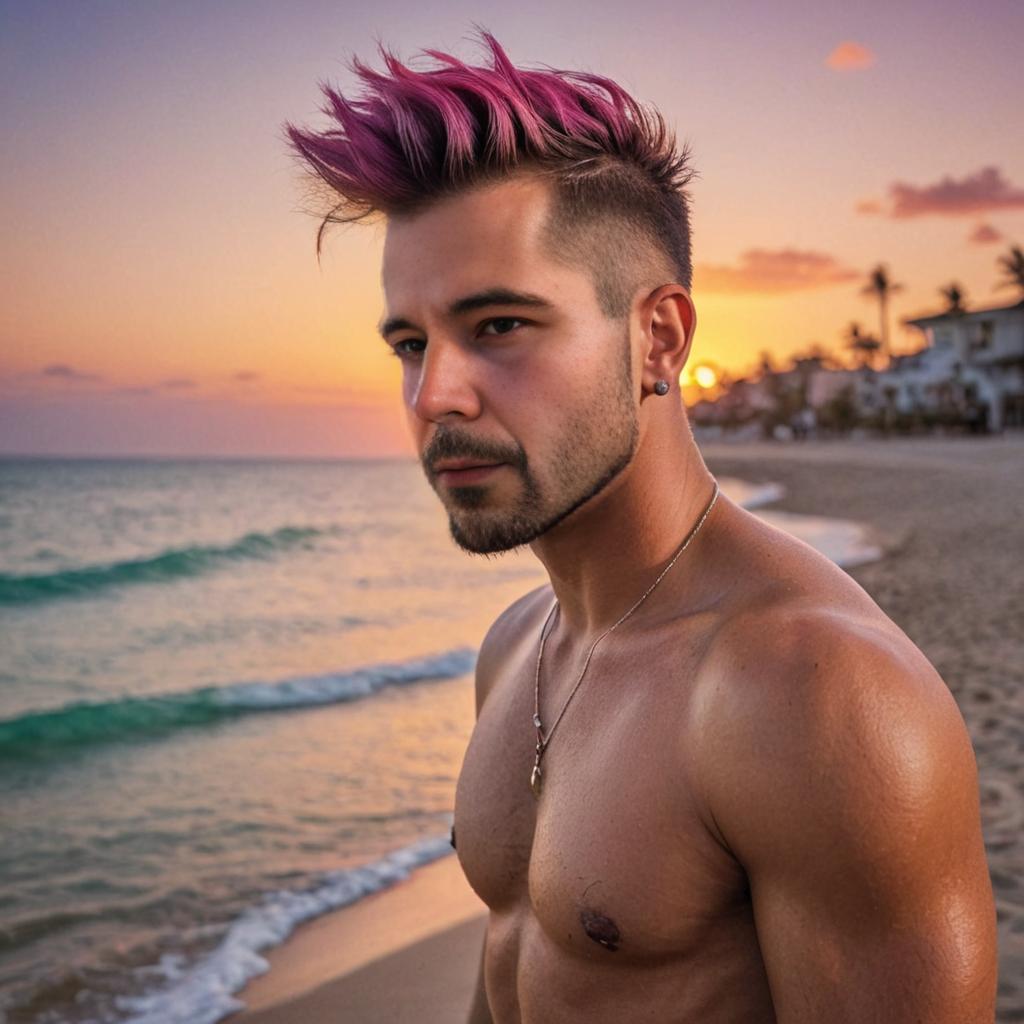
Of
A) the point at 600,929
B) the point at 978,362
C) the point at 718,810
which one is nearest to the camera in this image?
the point at 718,810

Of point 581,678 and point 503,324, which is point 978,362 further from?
point 503,324

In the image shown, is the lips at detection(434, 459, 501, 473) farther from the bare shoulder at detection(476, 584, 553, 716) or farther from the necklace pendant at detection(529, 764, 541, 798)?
the bare shoulder at detection(476, 584, 553, 716)

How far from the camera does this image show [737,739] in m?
1.42

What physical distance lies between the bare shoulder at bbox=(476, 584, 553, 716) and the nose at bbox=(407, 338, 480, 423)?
77 centimetres

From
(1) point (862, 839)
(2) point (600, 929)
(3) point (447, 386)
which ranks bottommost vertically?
(2) point (600, 929)

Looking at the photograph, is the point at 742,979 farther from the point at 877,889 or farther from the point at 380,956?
the point at 380,956

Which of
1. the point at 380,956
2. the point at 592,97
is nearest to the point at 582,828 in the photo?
the point at 592,97

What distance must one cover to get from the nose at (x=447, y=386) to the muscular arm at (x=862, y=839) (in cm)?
67

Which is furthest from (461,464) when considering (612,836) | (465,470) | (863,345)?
(863,345)

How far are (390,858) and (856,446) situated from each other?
56756 millimetres

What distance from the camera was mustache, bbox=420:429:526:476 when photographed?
1769 millimetres

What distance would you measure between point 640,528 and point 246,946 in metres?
3.59

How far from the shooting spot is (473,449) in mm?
1773

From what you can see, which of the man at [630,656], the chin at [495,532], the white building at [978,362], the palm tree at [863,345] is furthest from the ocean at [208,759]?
the palm tree at [863,345]
